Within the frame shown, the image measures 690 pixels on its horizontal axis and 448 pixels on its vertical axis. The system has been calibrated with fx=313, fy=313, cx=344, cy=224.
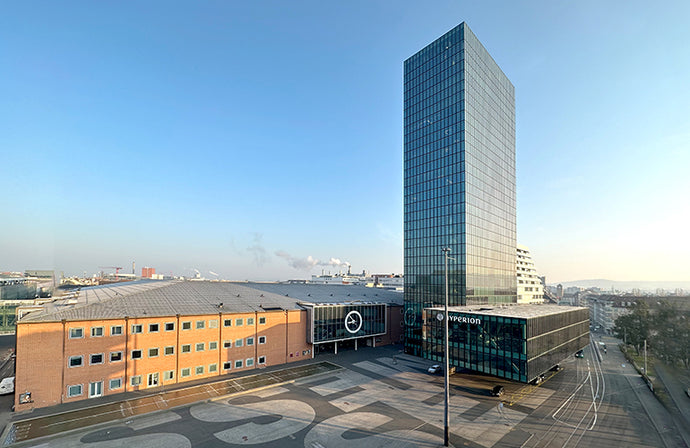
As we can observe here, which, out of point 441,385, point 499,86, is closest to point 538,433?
point 441,385

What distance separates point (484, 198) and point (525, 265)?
86544mm

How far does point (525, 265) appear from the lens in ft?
486

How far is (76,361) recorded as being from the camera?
41.9 m

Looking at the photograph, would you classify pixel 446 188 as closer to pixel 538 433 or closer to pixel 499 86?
pixel 499 86

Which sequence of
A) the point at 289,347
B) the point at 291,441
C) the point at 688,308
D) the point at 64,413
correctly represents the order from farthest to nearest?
the point at 688,308
the point at 289,347
the point at 64,413
the point at 291,441

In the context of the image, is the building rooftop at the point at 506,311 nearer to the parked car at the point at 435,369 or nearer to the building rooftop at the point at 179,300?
the parked car at the point at 435,369

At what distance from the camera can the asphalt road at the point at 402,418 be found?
108 ft

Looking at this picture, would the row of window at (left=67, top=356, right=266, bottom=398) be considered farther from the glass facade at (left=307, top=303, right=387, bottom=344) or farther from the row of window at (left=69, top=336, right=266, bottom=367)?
the glass facade at (left=307, top=303, right=387, bottom=344)

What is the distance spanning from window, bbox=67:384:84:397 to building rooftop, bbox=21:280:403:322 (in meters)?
8.78

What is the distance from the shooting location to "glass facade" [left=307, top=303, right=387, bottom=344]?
6559 cm

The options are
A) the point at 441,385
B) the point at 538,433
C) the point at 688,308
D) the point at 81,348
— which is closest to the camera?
the point at 538,433

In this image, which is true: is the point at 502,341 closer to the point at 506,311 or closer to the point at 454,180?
the point at 506,311

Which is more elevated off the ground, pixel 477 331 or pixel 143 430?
pixel 477 331

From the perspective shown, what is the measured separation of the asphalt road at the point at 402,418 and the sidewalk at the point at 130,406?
2080 mm
